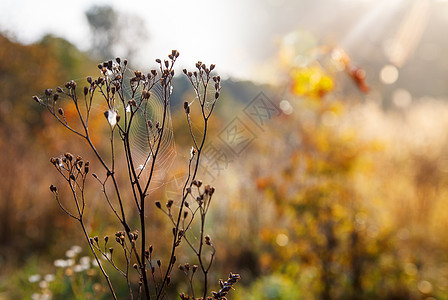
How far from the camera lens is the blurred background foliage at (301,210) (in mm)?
3305

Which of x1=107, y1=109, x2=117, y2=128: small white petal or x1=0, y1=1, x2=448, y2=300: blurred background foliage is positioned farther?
x1=0, y1=1, x2=448, y2=300: blurred background foliage

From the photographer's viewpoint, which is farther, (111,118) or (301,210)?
(301,210)

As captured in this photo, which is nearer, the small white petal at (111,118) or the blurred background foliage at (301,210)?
the small white petal at (111,118)

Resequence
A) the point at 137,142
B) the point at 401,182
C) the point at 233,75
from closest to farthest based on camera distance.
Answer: the point at 137,142, the point at 233,75, the point at 401,182

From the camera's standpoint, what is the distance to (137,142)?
6.38ft

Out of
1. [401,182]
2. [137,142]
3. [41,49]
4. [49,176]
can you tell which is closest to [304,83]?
[137,142]

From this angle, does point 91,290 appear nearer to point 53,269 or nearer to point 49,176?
point 53,269

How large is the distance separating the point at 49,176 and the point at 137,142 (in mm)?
4578

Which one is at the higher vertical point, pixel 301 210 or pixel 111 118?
pixel 301 210

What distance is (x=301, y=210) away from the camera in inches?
132

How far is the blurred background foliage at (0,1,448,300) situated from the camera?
330cm

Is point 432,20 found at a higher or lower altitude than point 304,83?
higher

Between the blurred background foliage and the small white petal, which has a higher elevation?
the blurred background foliage

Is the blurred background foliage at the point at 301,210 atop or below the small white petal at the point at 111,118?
atop
